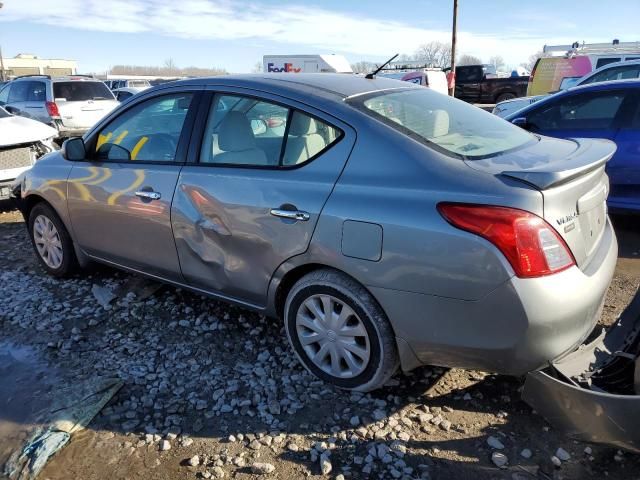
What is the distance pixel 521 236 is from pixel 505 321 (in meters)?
0.36

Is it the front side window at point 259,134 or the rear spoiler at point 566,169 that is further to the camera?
the front side window at point 259,134

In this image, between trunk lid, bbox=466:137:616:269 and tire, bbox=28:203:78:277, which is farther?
tire, bbox=28:203:78:277

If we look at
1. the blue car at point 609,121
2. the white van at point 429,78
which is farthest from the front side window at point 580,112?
the white van at point 429,78

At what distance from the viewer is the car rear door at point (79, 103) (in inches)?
439

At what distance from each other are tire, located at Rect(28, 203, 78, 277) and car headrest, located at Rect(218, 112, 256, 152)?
187cm

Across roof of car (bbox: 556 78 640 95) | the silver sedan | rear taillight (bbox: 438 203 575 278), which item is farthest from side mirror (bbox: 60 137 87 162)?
roof of car (bbox: 556 78 640 95)

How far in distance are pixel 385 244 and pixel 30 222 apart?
3534 mm

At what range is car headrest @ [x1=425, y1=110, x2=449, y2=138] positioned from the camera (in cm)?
274

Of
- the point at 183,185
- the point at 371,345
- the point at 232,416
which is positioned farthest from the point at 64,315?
the point at 371,345

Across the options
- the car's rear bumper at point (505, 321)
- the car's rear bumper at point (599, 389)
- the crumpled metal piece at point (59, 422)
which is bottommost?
the crumpled metal piece at point (59, 422)

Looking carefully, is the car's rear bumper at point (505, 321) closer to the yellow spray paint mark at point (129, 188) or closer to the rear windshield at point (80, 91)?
the yellow spray paint mark at point (129, 188)

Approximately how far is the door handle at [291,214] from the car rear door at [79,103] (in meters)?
9.33

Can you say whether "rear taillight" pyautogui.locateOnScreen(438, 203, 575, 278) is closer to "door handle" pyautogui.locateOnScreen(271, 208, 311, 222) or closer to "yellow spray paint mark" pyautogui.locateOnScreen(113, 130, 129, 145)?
"door handle" pyautogui.locateOnScreen(271, 208, 311, 222)

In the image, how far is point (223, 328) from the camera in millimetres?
3600
